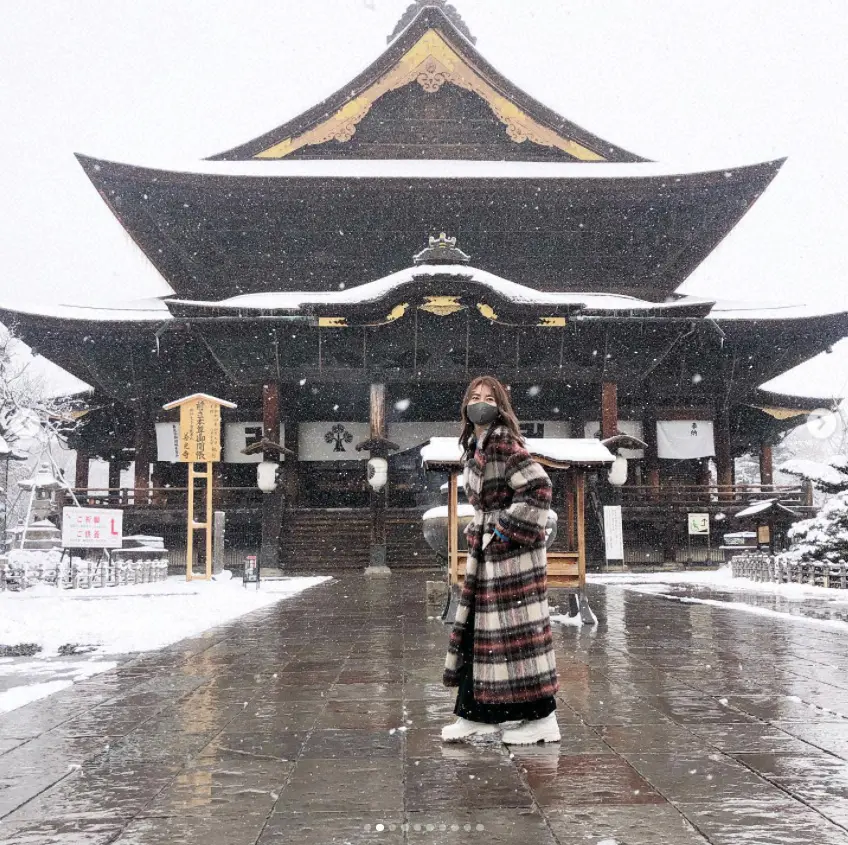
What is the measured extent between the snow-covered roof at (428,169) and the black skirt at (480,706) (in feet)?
62.6

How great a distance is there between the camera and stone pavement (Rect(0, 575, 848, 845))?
2.70 meters

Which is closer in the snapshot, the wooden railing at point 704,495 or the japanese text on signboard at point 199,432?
the japanese text on signboard at point 199,432

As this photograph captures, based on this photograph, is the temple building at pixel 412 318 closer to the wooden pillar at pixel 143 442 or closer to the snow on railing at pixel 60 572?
the wooden pillar at pixel 143 442

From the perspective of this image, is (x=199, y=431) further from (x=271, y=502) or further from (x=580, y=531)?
(x=580, y=531)

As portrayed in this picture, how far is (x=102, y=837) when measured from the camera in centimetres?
262

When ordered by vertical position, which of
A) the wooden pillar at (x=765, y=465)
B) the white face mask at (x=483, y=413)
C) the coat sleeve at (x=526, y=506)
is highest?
the wooden pillar at (x=765, y=465)

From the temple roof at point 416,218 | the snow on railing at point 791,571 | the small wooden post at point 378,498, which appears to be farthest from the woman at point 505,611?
the temple roof at point 416,218

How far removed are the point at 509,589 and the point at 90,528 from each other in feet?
40.9

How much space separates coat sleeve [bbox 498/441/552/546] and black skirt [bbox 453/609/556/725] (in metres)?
0.45

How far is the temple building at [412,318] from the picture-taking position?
2042cm

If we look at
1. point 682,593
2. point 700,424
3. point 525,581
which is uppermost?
point 700,424

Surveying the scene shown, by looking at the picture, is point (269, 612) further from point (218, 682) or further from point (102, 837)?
point (102, 837)

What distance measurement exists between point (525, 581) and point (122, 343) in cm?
2036

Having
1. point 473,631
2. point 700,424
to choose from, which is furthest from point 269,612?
point 700,424
